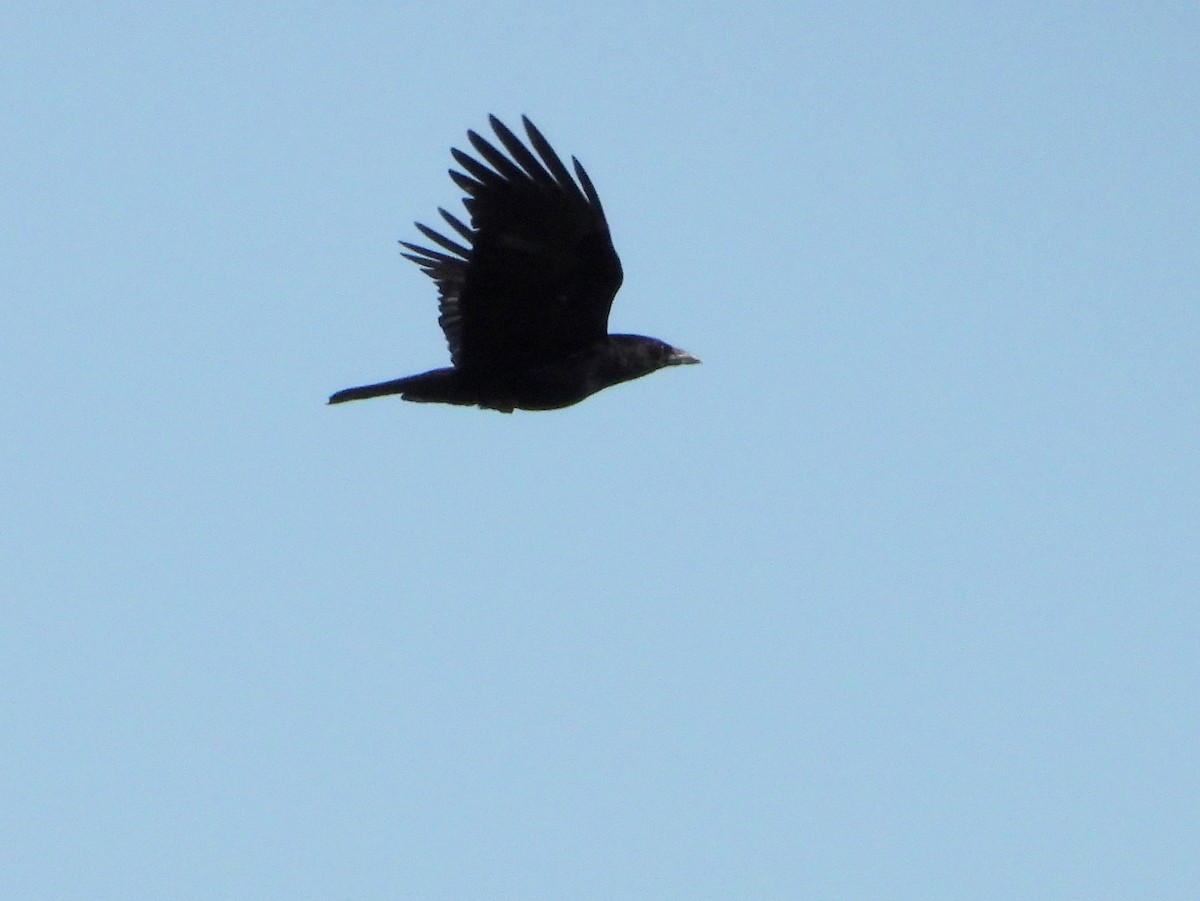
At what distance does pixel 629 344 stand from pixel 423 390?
1572mm

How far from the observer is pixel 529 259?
511 inches

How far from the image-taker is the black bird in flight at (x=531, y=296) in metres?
12.6

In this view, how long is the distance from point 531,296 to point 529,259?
0.41 meters

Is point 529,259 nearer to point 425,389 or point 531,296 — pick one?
point 531,296

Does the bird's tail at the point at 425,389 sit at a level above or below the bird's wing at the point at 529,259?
below

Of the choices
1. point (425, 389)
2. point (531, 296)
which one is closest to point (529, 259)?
point (531, 296)

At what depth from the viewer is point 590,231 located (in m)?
12.9

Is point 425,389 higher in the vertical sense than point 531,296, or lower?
lower

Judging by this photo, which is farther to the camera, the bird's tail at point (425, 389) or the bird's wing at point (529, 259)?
the bird's tail at point (425, 389)

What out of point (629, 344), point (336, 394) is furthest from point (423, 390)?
point (629, 344)

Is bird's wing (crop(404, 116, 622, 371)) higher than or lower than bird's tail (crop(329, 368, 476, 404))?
higher

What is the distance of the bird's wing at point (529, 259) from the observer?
12.5 m

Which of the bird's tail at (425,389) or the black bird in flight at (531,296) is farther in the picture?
the bird's tail at (425,389)

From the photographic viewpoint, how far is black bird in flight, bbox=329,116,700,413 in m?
12.6
